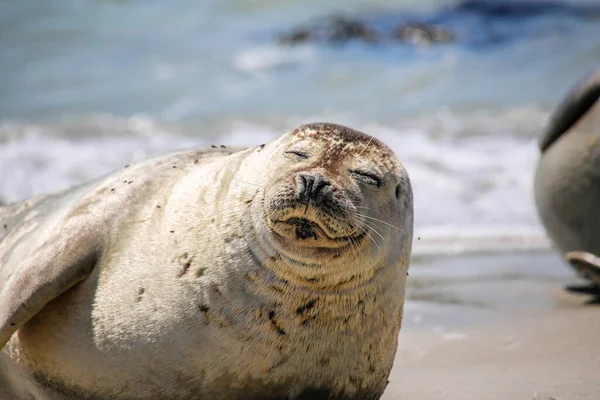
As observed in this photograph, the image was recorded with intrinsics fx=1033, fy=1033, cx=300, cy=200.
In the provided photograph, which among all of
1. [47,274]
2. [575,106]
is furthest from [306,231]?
[575,106]

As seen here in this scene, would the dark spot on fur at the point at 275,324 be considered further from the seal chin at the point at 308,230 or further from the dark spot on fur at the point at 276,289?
the seal chin at the point at 308,230

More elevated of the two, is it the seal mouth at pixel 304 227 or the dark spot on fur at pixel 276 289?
the seal mouth at pixel 304 227

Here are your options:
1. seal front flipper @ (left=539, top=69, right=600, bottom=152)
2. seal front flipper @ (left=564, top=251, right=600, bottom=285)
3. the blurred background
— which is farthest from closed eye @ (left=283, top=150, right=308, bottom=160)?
the blurred background

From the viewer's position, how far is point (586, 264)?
5.28 m

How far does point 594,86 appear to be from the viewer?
18.3 feet

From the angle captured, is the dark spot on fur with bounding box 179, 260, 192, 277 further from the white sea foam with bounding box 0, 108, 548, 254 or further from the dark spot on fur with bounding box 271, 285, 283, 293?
the white sea foam with bounding box 0, 108, 548, 254

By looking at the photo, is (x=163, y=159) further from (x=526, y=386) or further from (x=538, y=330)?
(x=538, y=330)

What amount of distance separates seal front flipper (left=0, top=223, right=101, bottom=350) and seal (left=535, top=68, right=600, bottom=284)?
9.62 ft

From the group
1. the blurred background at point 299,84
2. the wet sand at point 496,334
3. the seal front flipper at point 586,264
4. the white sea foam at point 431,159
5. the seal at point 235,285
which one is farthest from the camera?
the blurred background at point 299,84

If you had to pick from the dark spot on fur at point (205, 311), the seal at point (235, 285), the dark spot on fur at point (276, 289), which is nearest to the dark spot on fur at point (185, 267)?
the seal at point (235, 285)

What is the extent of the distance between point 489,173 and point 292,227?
7.04m

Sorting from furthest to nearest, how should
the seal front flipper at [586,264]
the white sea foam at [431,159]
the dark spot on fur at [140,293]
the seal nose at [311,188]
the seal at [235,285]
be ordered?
1. the white sea foam at [431,159]
2. the seal front flipper at [586,264]
3. the dark spot on fur at [140,293]
4. the seal at [235,285]
5. the seal nose at [311,188]

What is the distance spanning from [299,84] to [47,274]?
1334 centimetres

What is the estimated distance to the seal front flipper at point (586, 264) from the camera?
17.2ft
